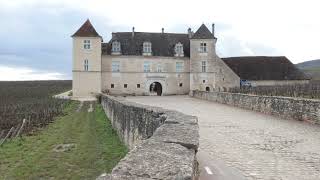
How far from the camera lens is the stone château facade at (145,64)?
2080 inches

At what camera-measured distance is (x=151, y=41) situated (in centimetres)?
5644

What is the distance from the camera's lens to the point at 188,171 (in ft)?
14.6

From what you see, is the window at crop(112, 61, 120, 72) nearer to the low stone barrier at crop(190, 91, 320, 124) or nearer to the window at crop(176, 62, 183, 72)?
the window at crop(176, 62, 183, 72)

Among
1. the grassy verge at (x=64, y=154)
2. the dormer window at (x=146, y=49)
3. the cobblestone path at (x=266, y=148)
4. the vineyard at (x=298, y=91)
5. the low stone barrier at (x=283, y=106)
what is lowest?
the grassy verge at (x=64, y=154)

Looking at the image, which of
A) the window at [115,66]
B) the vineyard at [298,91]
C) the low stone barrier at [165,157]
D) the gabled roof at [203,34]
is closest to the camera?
the low stone barrier at [165,157]

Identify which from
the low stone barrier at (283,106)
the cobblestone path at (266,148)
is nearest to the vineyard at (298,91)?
the low stone barrier at (283,106)

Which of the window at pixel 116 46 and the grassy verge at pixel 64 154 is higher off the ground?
the window at pixel 116 46

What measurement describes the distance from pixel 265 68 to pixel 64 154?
49383 millimetres

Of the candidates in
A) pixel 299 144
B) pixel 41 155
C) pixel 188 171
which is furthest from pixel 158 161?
pixel 41 155

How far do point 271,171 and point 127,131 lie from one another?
329 inches

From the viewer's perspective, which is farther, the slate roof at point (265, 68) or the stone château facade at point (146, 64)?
the slate roof at point (265, 68)

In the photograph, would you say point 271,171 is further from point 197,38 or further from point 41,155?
point 197,38

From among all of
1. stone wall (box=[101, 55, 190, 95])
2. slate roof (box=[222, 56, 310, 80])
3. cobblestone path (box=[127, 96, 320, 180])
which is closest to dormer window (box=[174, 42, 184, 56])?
stone wall (box=[101, 55, 190, 95])

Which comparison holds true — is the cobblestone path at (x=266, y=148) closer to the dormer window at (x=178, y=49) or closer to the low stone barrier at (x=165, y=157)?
the low stone barrier at (x=165, y=157)
